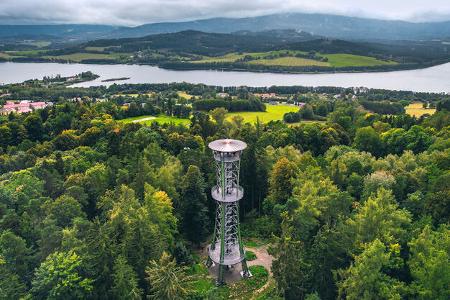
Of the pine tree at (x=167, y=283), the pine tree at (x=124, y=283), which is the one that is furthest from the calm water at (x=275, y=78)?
the pine tree at (x=167, y=283)

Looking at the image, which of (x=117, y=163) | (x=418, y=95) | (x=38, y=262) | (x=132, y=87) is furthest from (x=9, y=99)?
(x=418, y=95)

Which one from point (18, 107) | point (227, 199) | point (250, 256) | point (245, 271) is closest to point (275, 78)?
point (18, 107)

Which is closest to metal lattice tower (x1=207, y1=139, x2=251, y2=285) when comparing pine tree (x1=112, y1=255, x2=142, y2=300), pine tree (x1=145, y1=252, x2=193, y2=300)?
pine tree (x1=145, y1=252, x2=193, y2=300)

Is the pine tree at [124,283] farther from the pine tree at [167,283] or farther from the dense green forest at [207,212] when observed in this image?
the pine tree at [167,283]

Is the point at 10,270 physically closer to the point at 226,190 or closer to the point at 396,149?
the point at 226,190

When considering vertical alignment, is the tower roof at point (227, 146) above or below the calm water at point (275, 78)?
above

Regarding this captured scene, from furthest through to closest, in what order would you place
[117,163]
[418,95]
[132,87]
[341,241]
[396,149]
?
1. [132,87]
2. [418,95]
3. [396,149]
4. [117,163]
5. [341,241]
